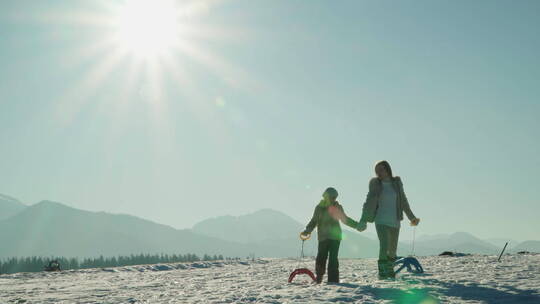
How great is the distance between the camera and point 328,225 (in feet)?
30.0

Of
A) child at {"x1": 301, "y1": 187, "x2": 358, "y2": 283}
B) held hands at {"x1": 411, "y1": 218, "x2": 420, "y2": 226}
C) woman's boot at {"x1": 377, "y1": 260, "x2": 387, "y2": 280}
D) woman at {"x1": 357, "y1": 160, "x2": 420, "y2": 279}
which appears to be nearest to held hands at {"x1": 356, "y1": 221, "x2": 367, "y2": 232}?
woman at {"x1": 357, "y1": 160, "x2": 420, "y2": 279}

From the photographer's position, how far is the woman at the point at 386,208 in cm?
885

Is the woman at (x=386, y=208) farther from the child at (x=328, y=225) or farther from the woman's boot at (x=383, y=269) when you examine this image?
the child at (x=328, y=225)

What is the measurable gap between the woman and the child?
44cm

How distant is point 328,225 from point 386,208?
1.24 meters

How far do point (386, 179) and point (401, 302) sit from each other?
3852 mm

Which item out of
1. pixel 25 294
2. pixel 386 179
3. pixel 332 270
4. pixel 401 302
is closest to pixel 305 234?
pixel 332 270

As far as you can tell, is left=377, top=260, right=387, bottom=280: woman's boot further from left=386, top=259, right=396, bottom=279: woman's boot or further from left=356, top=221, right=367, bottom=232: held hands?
left=356, top=221, right=367, bottom=232: held hands

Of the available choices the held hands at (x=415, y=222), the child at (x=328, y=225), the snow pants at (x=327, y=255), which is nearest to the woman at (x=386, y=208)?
the held hands at (x=415, y=222)

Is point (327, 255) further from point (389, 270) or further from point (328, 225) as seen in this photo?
point (389, 270)

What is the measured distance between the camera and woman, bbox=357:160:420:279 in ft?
29.0

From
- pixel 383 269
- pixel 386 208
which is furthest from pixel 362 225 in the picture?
pixel 383 269

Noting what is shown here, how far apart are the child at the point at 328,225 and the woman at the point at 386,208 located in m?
0.44

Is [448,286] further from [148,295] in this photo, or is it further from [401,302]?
[148,295]
